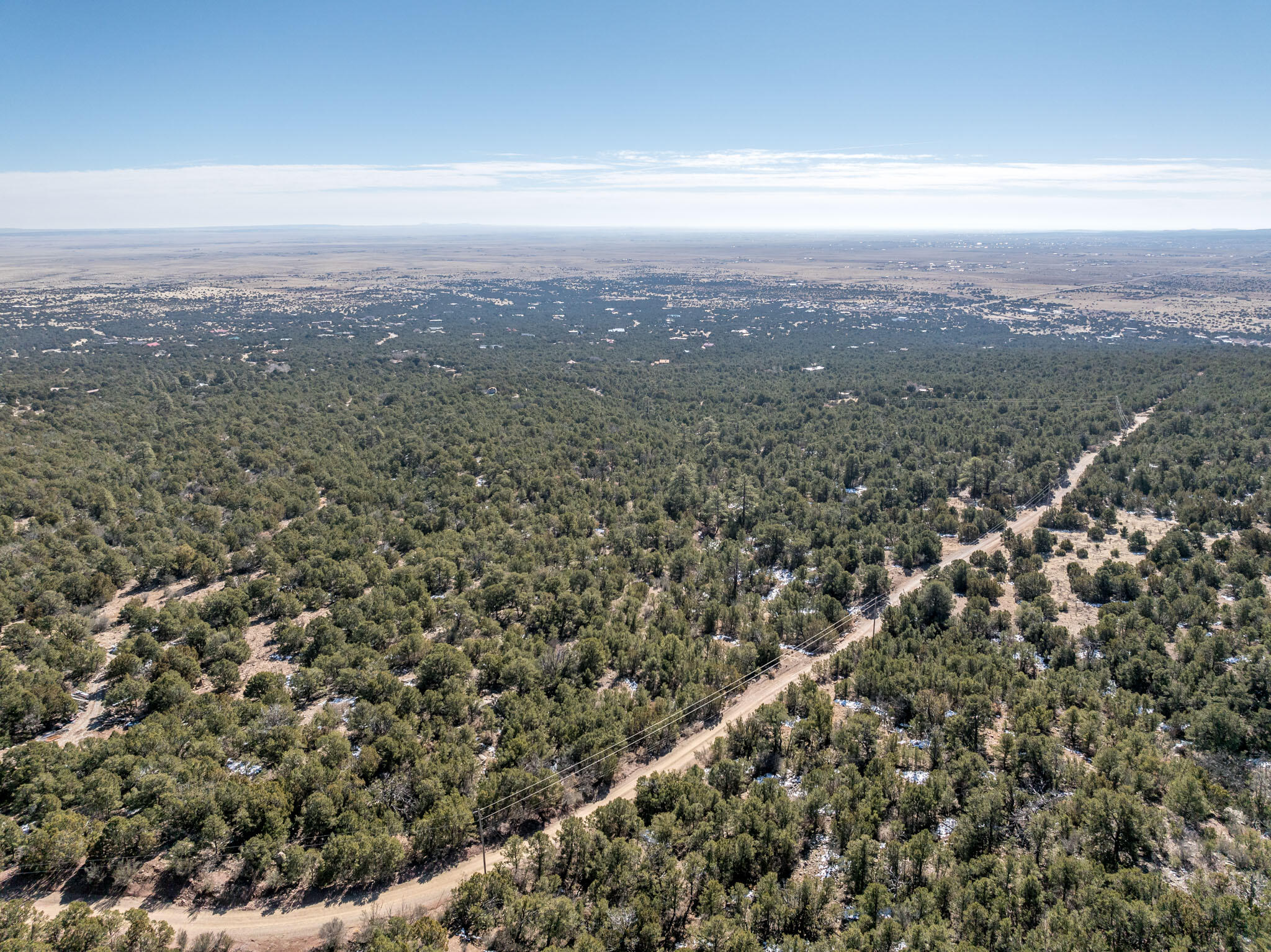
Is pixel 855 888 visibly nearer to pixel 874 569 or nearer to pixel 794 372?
pixel 874 569

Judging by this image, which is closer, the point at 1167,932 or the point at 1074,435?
the point at 1167,932

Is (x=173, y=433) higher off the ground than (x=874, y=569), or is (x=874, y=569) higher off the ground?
(x=173, y=433)

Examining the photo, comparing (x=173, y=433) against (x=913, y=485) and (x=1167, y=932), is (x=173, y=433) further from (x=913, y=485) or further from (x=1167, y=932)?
(x=1167, y=932)

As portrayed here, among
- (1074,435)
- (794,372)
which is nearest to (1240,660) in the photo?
(1074,435)

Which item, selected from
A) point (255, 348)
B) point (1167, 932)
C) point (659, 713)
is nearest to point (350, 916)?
point (659, 713)

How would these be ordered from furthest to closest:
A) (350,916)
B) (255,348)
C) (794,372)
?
(255,348) → (794,372) → (350,916)

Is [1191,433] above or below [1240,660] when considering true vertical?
above

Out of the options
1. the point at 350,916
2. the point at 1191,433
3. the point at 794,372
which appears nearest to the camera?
the point at 350,916

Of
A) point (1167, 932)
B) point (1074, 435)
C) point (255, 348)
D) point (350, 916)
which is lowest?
point (350, 916)

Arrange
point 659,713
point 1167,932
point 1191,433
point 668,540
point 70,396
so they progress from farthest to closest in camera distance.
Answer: point 70,396 < point 1191,433 < point 668,540 < point 659,713 < point 1167,932
